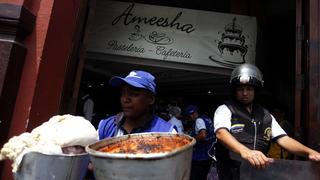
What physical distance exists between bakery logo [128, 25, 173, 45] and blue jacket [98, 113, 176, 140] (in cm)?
512

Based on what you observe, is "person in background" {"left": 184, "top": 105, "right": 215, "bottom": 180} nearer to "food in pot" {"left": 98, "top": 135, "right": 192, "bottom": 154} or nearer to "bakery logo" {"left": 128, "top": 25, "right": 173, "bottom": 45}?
"bakery logo" {"left": 128, "top": 25, "right": 173, "bottom": 45}

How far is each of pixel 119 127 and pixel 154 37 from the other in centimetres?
527

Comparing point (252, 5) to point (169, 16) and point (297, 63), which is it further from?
point (297, 63)

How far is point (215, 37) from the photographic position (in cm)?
753

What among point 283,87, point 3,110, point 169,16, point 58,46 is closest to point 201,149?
point 169,16

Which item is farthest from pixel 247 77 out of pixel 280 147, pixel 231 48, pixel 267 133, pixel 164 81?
A: pixel 164 81

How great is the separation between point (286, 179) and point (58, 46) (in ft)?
8.09

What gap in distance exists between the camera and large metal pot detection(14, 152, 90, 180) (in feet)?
5.71

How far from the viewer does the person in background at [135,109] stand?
242 cm

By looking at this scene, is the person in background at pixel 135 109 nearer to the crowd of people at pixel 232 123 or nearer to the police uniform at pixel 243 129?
the crowd of people at pixel 232 123

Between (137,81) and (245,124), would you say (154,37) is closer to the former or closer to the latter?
(245,124)

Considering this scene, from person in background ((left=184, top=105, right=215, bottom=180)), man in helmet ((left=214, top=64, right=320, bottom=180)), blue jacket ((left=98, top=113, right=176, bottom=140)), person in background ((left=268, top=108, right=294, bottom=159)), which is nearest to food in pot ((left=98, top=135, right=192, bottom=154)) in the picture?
blue jacket ((left=98, top=113, right=176, bottom=140))

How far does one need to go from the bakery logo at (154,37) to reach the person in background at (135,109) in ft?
16.8

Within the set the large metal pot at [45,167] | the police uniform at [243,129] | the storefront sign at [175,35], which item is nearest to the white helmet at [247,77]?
the police uniform at [243,129]
